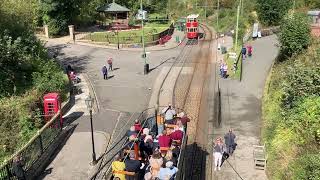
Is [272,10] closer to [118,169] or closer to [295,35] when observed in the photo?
[295,35]

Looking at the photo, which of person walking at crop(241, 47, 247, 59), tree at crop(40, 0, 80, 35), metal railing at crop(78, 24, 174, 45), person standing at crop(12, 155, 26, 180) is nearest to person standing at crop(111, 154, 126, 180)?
person standing at crop(12, 155, 26, 180)

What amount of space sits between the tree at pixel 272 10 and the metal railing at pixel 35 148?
1579 inches

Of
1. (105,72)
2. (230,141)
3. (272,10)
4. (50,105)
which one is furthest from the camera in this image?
(272,10)

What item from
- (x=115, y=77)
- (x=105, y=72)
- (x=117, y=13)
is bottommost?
(x=115, y=77)

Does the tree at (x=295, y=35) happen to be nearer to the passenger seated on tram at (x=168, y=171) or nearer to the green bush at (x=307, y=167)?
the green bush at (x=307, y=167)

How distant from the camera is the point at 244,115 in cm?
2523

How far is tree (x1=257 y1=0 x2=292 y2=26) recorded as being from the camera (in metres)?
54.1

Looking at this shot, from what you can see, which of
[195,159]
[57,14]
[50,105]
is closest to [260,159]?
[195,159]

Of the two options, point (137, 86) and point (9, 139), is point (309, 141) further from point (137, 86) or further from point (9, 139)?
point (137, 86)

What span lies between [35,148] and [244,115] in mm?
12790

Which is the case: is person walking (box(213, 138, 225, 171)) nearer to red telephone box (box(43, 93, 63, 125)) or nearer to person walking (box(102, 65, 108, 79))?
red telephone box (box(43, 93, 63, 125))

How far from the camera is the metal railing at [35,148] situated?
1642 centimetres

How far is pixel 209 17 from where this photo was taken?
78.6 meters

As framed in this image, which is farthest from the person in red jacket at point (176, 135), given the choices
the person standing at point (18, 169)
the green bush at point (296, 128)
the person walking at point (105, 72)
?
the person walking at point (105, 72)
